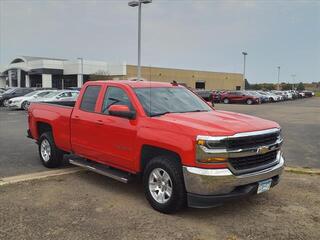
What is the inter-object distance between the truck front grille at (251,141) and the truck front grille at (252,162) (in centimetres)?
16

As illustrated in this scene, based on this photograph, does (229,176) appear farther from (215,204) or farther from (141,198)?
(141,198)

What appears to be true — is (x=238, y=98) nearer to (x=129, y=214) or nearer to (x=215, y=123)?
(x=215, y=123)

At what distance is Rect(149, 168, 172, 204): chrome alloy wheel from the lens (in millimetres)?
5410

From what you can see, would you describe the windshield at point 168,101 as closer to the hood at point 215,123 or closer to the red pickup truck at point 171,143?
the red pickup truck at point 171,143

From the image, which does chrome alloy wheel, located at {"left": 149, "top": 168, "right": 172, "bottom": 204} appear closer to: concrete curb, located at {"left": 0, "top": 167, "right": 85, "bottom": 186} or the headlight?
the headlight

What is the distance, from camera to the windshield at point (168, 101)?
20.1 ft

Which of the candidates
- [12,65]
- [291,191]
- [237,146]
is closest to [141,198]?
[237,146]

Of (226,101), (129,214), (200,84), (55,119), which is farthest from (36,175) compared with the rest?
(200,84)

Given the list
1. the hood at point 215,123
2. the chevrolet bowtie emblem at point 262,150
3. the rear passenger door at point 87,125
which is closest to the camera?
the hood at point 215,123

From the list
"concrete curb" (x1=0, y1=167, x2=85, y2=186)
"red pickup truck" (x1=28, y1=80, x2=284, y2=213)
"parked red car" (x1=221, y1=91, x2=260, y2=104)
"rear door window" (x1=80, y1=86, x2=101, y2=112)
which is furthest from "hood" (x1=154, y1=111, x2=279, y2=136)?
"parked red car" (x1=221, y1=91, x2=260, y2=104)

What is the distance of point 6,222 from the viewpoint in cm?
509

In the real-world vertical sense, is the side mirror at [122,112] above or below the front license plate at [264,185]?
above

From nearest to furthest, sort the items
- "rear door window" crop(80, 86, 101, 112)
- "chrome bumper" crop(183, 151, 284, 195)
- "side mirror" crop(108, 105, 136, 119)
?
"chrome bumper" crop(183, 151, 284, 195) < "side mirror" crop(108, 105, 136, 119) < "rear door window" crop(80, 86, 101, 112)

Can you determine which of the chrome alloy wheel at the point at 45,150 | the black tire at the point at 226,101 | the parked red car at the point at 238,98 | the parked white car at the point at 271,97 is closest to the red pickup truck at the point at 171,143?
the chrome alloy wheel at the point at 45,150
